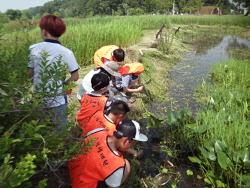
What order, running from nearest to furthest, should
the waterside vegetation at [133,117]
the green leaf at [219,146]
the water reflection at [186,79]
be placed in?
the waterside vegetation at [133,117]
the green leaf at [219,146]
the water reflection at [186,79]

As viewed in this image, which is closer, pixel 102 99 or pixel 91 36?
pixel 102 99

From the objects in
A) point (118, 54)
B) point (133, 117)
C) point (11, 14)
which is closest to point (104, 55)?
point (118, 54)

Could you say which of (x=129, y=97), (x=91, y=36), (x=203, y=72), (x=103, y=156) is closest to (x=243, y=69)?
(x=203, y=72)

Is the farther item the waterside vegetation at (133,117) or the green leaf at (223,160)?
the green leaf at (223,160)

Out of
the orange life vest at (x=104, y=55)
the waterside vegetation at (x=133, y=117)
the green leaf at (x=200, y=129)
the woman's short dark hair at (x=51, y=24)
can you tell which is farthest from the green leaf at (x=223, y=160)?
the orange life vest at (x=104, y=55)

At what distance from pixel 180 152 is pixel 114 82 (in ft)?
5.62

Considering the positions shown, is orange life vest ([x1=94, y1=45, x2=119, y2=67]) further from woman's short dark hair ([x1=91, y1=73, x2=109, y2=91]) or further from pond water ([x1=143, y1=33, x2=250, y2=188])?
pond water ([x1=143, y1=33, x2=250, y2=188])

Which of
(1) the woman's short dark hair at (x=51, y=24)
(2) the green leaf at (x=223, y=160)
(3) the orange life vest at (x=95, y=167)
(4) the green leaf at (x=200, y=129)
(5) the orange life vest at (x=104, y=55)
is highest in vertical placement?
(1) the woman's short dark hair at (x=51, y=24)

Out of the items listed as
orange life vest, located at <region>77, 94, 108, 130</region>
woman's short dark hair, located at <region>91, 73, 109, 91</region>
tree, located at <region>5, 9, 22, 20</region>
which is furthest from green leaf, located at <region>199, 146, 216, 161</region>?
tree, located at <region>5, 9, 22, 20</region>

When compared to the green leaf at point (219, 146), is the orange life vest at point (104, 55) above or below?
above

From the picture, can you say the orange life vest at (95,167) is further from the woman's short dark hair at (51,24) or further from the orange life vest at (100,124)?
the woman's short dark hair at (51,24)

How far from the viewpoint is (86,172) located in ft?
4.94

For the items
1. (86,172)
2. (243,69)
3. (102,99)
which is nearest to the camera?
(86,172)

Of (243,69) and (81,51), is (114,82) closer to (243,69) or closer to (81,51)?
(81,51)
